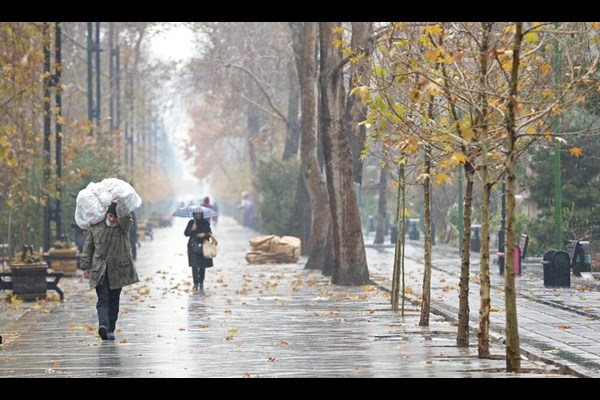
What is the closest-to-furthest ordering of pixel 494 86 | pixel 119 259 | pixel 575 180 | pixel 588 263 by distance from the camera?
1. pixel 494 86
2. pixel 119 259
3. pixel 588 263
4. pixel 575 180

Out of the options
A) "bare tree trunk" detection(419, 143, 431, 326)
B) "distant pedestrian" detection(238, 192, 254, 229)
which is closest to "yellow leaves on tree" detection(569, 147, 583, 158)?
"bare tree trunk" detection(419, 143, 431, 326)

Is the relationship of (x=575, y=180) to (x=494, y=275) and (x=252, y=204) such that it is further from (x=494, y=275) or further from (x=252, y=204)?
(x=252, y=204)

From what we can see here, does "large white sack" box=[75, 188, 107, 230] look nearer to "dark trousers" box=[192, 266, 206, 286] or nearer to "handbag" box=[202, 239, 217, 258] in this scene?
"handbag" box=[202, 239, 217, 258]

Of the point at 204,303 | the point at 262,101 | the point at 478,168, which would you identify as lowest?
the point at 204,303

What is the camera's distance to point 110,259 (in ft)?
60.7

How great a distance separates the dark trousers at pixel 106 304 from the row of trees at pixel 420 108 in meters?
3.78

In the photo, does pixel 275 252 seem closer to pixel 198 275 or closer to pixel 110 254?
pixel 198 275

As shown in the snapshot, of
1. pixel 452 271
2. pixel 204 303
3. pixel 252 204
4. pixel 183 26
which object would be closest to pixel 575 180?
pixel 452 271

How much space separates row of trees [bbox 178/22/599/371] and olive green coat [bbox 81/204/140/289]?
336 cm

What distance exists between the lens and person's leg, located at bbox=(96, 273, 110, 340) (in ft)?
59.5

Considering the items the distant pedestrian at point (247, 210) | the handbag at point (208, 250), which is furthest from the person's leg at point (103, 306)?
the distant pedestrian at point (247, 210)

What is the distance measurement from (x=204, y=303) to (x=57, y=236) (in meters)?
10.9

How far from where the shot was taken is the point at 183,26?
63875 millimetres

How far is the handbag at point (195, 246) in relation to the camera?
28578 mm
